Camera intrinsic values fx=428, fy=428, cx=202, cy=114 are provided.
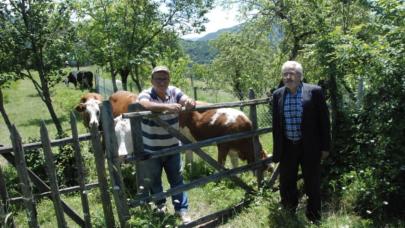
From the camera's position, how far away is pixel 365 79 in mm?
4863

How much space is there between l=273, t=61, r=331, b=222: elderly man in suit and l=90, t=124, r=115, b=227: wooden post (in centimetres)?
189

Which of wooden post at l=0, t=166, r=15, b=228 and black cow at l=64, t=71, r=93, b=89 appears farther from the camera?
black cow at l=64, t=71, r=93, b=89

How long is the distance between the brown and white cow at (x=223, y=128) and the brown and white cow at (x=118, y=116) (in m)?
1.00

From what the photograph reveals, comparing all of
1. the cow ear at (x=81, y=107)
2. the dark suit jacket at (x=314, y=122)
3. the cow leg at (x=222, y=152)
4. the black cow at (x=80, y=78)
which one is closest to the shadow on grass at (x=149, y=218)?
the dark suit jacket at (x=314, y=122)

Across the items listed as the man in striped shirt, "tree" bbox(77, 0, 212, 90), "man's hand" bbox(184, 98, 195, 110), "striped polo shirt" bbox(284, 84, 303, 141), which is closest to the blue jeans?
the man in striped shirt

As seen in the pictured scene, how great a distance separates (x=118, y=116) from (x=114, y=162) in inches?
154

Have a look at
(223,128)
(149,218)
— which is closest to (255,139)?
(223,128)

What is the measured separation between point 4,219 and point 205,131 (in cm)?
438

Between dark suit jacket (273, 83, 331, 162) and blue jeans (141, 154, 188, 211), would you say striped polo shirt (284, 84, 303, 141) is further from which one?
blue jeans (141, 154, 188, 211)

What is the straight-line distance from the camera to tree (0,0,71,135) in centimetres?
843

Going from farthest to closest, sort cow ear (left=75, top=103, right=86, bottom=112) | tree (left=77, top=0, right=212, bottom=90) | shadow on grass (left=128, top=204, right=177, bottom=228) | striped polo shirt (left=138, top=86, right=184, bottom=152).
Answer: tree (left=77, top=0, right=212, bottom=90), cow ear (left=75, top=103, right=86, bottom=112), striped polo shirt (left=138, top=86, right=184, bottom=152), shadow on grass (left=128, top=204, right=177, bottom=228)

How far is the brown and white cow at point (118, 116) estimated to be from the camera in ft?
19.1

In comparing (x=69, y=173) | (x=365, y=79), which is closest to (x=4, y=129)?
(x=69, y=173)

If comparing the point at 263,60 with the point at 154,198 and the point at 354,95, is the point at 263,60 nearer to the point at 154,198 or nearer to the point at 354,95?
the point at 354,95
